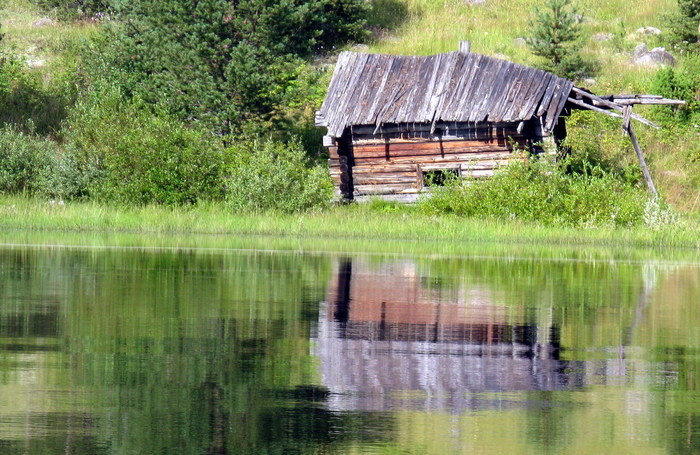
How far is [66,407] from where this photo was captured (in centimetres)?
809

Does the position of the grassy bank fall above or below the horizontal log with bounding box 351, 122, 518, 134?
A: below

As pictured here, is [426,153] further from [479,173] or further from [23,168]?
[23,168]

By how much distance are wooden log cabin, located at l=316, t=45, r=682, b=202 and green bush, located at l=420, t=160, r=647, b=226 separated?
169 cm

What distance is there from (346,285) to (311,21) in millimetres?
30080

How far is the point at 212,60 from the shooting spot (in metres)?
39.2

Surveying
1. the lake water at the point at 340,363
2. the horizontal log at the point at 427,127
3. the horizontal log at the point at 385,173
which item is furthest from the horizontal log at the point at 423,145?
the lake water at the point at 340,363

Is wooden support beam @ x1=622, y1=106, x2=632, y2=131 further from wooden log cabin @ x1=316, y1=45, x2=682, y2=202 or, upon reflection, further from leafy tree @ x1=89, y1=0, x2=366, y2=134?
leafy tree @ x1=89, y1=0, x2=366, y2=134

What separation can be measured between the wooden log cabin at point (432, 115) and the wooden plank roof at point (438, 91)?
3 cm

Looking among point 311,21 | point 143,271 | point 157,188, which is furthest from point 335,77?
point 143,271

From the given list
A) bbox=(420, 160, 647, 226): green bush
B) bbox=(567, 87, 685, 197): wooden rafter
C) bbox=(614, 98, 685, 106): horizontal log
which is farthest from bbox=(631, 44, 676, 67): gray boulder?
bbox=(420, 160, 647, 226): green bush

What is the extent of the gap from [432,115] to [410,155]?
1758mm

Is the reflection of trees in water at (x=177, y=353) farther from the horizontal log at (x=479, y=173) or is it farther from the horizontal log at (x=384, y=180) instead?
the horizontal log at (x=384, y=180)

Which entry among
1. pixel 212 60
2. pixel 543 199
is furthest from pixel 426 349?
pixel 212 60

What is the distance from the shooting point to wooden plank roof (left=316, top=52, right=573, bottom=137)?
33.5 m
